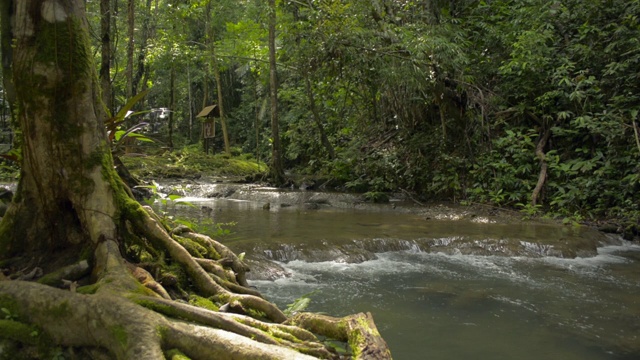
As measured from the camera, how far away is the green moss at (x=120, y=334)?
9.46 feet

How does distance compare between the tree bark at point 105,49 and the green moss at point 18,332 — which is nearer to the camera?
the green moss at point 18,332

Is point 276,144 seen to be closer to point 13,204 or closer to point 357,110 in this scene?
point 357,110

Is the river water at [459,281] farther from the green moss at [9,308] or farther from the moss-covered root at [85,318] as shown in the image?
the green moss at [9,308]

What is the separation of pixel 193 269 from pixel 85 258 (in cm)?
77

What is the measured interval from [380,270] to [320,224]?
10.7 feet

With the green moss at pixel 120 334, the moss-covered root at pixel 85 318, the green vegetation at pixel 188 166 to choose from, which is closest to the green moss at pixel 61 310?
the moss-covered root at pixel 85 318

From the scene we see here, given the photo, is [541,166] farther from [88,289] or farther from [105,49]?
[88,289]

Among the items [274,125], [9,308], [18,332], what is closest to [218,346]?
[18,332]

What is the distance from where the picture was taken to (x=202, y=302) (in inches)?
151

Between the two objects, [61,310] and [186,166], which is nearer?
[61,310]

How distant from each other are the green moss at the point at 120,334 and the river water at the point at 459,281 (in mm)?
2334

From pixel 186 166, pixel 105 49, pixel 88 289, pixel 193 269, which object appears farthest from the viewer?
pixel 186 166

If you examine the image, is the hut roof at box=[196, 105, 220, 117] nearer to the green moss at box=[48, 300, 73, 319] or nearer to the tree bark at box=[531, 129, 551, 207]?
the tree bark at box=[531, 129, 551, 207]

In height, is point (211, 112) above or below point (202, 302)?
A: above
